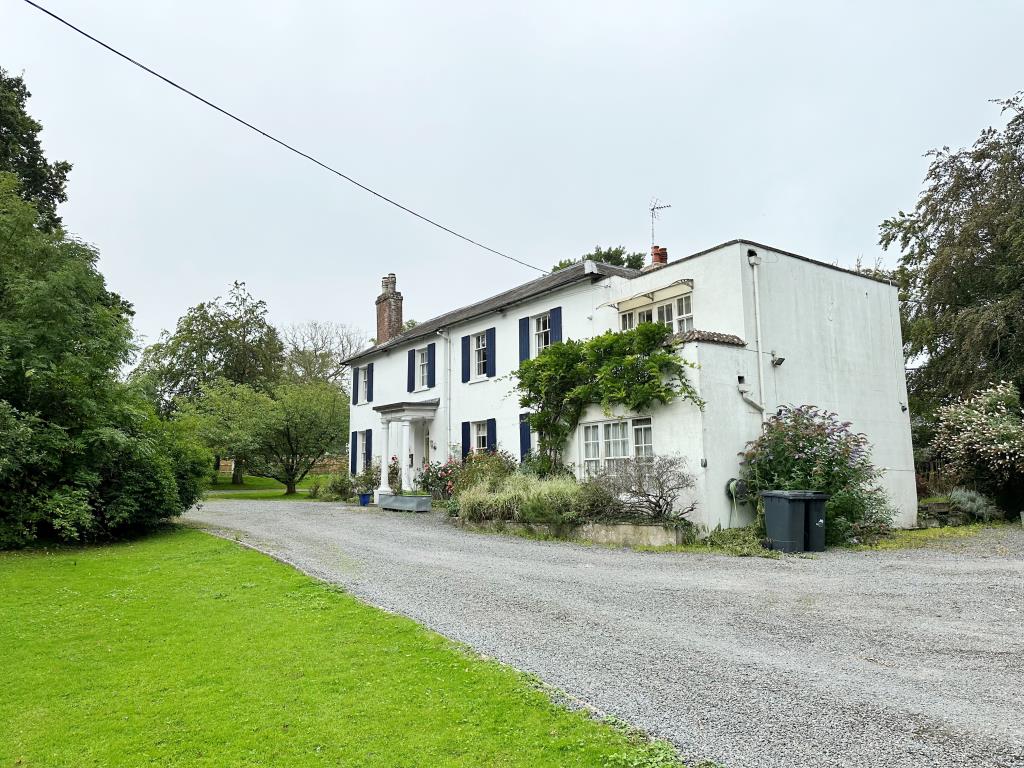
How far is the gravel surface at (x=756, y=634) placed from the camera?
145 inches

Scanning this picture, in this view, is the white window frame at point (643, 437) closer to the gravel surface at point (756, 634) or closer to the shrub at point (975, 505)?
the gravel surface at point (756, 634)

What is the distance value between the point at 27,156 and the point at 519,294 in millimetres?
16620

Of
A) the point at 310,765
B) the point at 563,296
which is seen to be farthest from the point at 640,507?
the point at 310,765

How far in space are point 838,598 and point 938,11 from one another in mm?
7820

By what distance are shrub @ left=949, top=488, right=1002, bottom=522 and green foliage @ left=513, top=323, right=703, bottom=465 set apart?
8013mm

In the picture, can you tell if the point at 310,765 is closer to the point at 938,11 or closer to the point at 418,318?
the point at 938,11

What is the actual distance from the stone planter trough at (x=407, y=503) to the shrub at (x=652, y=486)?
7.30 metres

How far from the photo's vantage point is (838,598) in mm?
7344

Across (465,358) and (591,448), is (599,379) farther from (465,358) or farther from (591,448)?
(465,358)

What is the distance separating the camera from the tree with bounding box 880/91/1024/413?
18.7m

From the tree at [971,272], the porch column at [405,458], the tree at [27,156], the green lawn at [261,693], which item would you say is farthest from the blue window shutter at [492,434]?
the tree at [27,156]

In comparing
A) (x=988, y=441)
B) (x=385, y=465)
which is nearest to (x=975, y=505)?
(x=988, y=441)

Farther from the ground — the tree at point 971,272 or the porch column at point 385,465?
the tree at point 971,272

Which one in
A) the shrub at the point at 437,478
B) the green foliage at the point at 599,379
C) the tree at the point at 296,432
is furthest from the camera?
the tree at the point at 296,432
